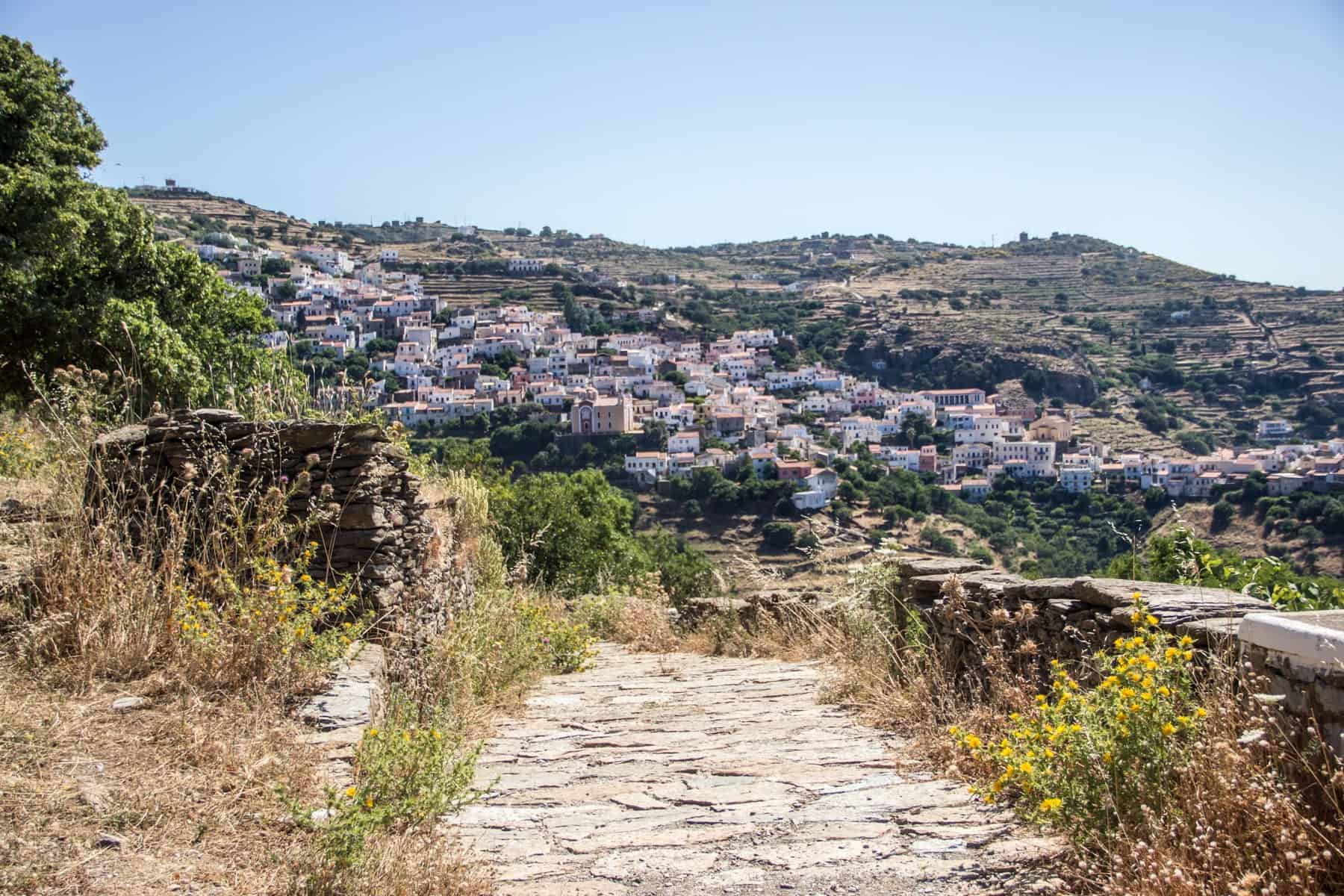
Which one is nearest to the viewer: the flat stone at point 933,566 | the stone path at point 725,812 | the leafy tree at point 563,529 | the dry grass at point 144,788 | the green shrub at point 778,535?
the dry grass at point 144,788

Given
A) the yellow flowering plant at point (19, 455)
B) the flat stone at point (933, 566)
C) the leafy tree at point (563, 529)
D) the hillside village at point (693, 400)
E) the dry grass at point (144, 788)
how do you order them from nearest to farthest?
1. the dry grass at point (144, 788)
2. the flat stone at point (933, 566)
3. the yellow flowering plant at point (19, 455)
4. the leafy tree at point (563, 529)
5. the hillside village at point (693, 400)

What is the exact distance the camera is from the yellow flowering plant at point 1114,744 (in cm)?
254


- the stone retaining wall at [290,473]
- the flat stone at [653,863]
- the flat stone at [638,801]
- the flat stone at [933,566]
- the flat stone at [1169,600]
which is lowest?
the flat stone at [638,801]

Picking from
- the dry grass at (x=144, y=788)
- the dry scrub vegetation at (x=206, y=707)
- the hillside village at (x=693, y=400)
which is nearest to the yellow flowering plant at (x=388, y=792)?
the dry scrub vegetation at (x=206, y=707)

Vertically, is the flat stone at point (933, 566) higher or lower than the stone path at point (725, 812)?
higher

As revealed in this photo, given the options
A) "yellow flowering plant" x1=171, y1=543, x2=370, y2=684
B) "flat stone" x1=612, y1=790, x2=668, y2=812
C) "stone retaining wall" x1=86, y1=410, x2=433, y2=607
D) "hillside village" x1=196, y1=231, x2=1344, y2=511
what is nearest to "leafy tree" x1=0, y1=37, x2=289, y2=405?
"stone retaining wall" x1=86, y1=410, x2=433, y2=607

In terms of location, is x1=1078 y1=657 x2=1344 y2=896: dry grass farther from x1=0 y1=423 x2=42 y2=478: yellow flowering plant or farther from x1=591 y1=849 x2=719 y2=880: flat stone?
x1=0 y1=423 x2=42 y2=478: yellow flowering plant

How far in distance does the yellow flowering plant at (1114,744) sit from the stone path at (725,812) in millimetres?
169

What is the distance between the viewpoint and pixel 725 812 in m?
3.31

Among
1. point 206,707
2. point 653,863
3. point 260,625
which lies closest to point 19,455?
point 260,625

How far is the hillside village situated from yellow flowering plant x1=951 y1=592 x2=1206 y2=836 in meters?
41.8

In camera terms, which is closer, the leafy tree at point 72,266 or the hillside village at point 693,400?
the leafy tree at point 72,266

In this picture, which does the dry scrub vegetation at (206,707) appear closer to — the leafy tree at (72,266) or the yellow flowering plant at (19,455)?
the yellow flowering plant at (19,455)

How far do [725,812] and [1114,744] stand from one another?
1.28 meters
